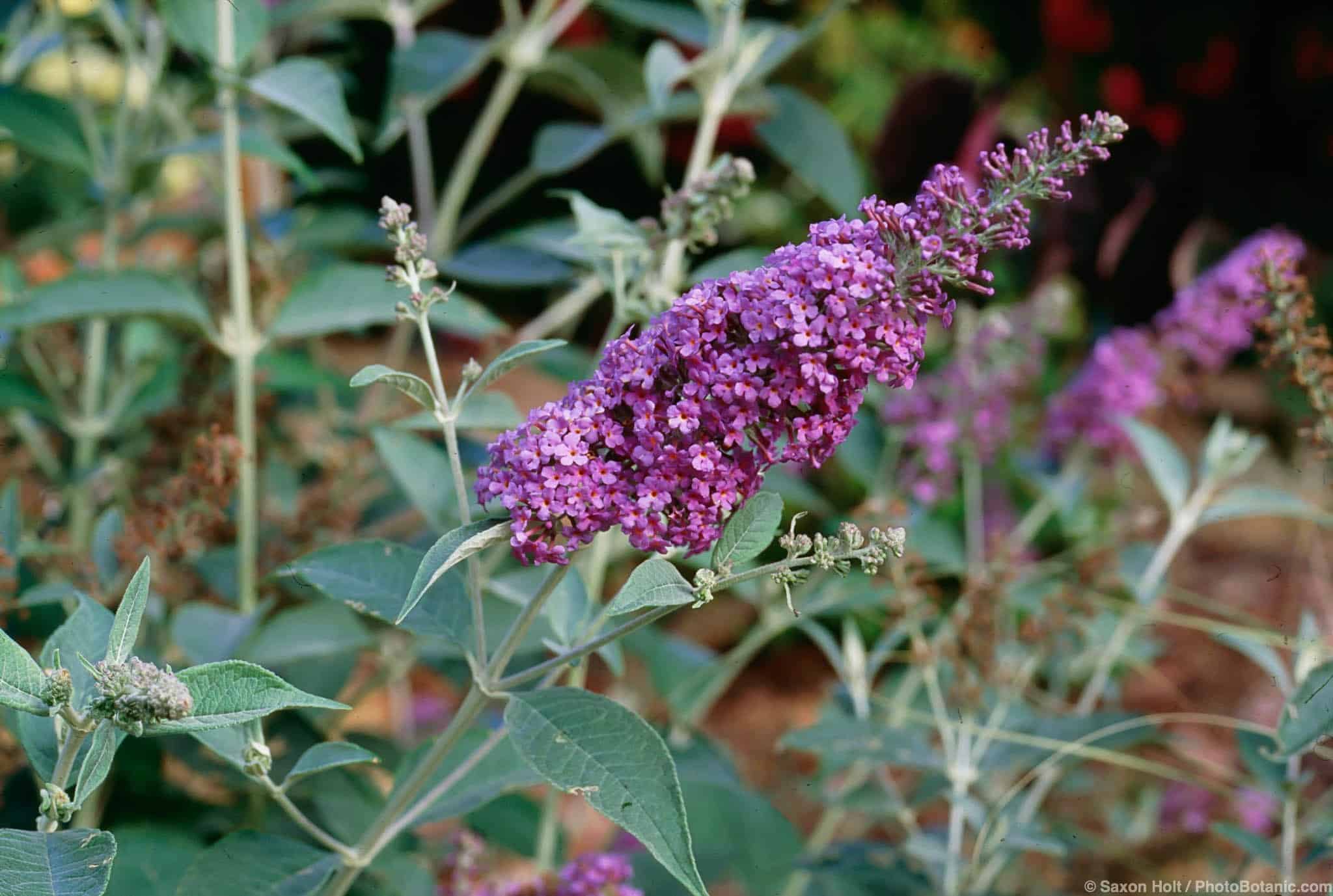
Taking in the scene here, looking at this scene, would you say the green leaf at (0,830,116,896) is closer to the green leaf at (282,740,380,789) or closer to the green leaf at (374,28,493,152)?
the green leaf at (282,740,380,789)

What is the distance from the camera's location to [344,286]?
1.26 meters

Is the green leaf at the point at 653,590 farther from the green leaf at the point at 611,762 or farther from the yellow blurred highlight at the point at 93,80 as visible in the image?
the yellow blurred highlight at the point at 93,80

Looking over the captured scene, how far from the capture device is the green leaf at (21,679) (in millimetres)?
676

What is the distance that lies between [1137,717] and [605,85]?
1.13m

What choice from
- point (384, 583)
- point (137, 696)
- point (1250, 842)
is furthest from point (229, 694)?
point (1250, 842)

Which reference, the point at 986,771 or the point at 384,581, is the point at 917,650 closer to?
the point at 986,771

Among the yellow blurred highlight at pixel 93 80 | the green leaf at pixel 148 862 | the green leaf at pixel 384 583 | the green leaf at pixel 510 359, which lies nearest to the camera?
the green leaf at pixel 510 359

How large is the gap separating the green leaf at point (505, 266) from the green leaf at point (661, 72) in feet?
0.68

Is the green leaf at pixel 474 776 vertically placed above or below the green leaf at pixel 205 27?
below

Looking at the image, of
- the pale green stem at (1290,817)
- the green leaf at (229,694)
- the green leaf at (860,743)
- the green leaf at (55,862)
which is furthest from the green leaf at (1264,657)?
the green leaf at (55,862)

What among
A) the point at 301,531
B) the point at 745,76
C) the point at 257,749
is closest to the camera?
the point at 257,749

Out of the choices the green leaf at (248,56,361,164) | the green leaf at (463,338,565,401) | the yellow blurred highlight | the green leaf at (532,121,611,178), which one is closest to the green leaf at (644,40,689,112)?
the green leaf at (532,121,611,178)

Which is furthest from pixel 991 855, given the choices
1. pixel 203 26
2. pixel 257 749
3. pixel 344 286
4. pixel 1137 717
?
pixel 203 26

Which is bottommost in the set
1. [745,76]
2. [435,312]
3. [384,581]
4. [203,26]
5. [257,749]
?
[257,749]
